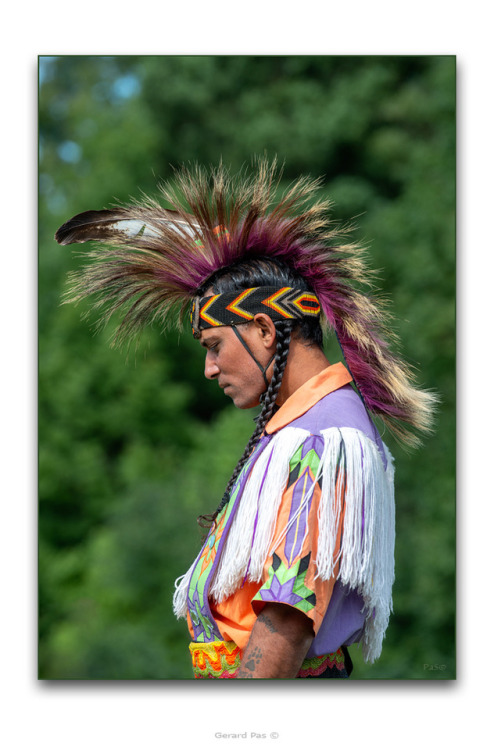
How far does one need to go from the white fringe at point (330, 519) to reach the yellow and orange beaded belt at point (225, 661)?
0.35 feet

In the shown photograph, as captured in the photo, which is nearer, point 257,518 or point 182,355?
point 257,518

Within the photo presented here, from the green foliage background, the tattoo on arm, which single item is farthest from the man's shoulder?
the green foliage background

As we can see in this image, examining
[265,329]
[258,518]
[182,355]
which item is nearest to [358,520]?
[258,518]

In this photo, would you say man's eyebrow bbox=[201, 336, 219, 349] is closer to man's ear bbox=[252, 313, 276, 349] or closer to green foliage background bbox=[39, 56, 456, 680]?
man's ear bbox=[252, 313, 276, 349]

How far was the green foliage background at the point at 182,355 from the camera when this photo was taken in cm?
471

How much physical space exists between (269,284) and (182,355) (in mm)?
5770

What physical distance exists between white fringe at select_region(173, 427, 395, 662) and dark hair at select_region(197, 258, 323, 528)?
11cm

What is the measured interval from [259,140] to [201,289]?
4.68 m

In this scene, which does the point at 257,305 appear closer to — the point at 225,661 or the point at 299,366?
the point at 299,366

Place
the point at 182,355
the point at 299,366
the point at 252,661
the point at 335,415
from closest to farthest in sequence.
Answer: the point at 252,661 → the point at 335,415 → the point at 299,366 → the point at 182,355

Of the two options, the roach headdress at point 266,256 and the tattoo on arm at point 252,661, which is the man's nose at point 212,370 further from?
the tattoo on arm at point 252,661

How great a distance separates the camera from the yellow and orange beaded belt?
1.76 m

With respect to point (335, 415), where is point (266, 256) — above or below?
above

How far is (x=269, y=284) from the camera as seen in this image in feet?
6.10
